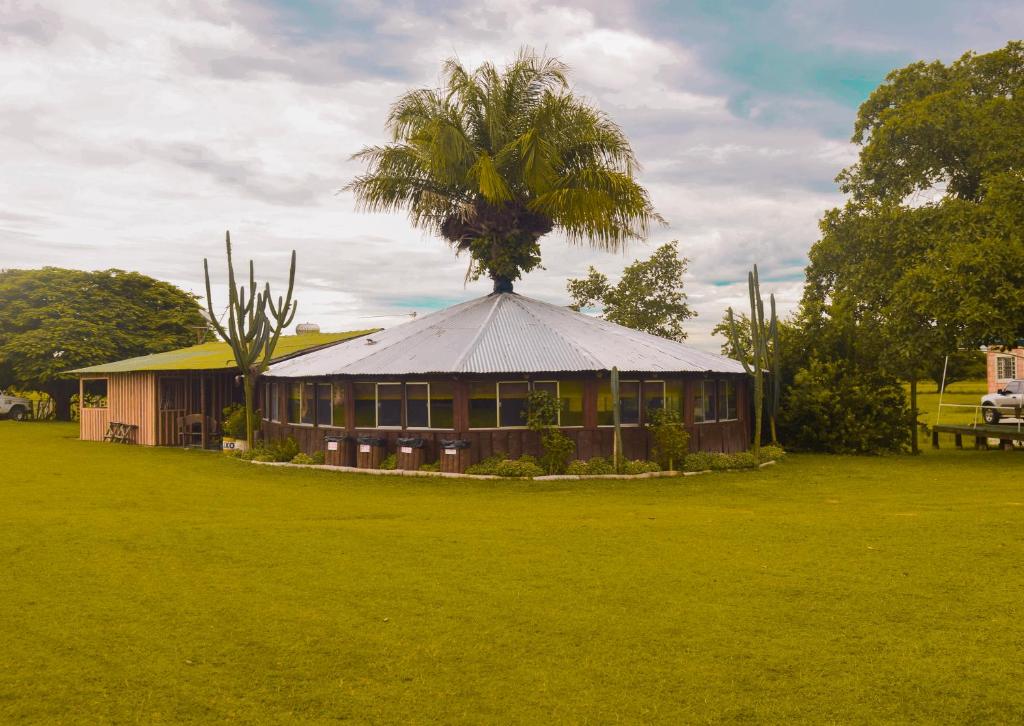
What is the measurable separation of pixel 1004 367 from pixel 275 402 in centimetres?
3647

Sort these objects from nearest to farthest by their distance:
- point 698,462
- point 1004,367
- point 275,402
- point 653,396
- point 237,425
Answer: point 698,462 → point 653,396 → point 275,402 → point 237,425 → point 1004,367

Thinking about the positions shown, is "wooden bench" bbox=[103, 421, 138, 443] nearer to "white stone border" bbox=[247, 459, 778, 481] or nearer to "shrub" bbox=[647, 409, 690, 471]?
"white stone border" bbox=[247, 459, 778, 481]

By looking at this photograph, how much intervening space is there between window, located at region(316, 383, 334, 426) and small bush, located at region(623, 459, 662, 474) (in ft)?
26.3

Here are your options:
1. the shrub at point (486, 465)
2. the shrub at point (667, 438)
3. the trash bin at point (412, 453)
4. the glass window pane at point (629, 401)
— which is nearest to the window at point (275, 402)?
the trash bin at point (412, 453)

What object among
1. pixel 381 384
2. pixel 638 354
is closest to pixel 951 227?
pixel 638 354

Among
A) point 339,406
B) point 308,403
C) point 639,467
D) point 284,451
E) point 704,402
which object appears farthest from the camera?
point 308,403

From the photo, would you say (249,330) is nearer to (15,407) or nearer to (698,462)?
(698,462)

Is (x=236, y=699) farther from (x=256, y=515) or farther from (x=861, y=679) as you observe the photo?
(x=256, y=515)

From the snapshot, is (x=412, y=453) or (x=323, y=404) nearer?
(x=412, y=453)

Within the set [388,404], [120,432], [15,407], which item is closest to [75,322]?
[15,407]

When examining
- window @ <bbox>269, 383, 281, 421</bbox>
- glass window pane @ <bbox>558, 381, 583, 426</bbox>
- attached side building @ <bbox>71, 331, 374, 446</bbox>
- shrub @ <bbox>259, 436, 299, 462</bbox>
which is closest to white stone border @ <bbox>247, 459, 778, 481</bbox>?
shrub @ <bbox>259, 436, 299, 462</bbox>

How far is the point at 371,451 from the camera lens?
2009cm

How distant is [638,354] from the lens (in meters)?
21.1

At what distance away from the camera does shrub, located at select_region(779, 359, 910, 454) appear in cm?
2436
